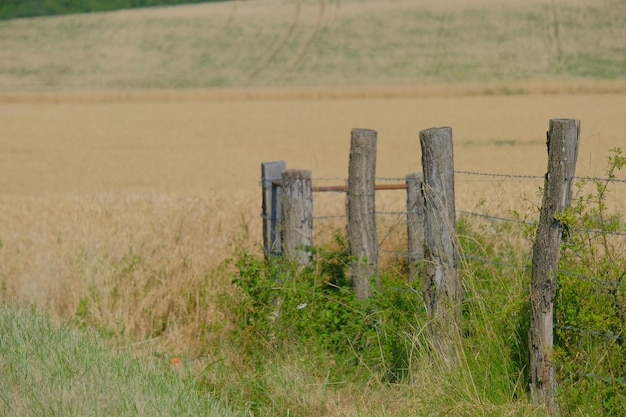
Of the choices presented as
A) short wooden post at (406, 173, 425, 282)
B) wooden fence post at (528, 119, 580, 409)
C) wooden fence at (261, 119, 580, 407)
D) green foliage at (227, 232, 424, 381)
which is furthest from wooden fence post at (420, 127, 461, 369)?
short wooden post at (406, 173, 425, 282)

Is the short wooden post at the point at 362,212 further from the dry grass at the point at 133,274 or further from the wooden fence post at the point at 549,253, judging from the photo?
the wooden fence post at the point at 549,253

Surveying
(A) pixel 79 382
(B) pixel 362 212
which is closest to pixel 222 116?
(B) pixel 362 212

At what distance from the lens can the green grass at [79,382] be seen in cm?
501

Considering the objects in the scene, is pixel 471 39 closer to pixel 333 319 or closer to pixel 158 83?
pixel 158 83

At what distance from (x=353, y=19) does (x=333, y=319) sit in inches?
2031

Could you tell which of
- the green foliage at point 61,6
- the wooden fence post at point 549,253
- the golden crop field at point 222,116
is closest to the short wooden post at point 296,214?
the golden crop field at point 222,116

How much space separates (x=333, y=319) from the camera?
6746 millimetres

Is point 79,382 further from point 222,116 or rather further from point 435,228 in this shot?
point 222,116

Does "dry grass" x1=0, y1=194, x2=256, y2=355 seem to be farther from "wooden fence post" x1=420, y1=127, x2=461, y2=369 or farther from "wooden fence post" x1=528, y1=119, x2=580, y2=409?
"wooden fence post" x1=528, y1=119, x2=580, y2=409

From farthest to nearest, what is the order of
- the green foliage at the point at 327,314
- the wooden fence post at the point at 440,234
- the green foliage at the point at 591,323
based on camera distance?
the green foliage at the point at 327,314 < the wooden fence post at the point at 440,234 < the green foliage at the point at 591,323

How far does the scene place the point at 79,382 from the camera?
211 inches

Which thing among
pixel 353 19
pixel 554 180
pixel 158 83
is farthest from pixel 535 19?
pixel 554 180

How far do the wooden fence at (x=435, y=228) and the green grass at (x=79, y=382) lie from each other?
145 centimetres

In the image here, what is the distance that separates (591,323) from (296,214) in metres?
3.09
